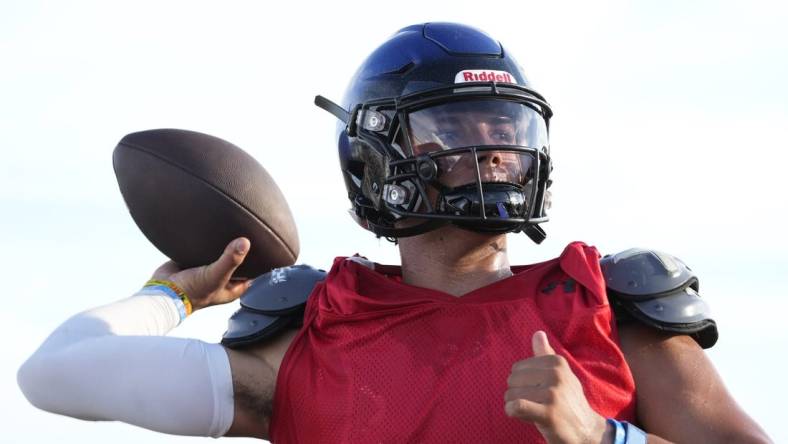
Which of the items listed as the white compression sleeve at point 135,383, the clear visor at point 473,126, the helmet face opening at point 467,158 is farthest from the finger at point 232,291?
the clear visor at point 473,126

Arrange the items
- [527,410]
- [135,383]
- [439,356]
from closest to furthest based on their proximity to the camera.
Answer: [527,410]
[439,356]
[135,383]

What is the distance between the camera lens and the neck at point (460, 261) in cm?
369

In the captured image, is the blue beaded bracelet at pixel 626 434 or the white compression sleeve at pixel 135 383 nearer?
the blue beaded bracelet at pixel 626 434

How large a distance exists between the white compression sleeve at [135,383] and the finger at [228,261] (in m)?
0.33

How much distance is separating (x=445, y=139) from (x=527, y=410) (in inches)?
41.7

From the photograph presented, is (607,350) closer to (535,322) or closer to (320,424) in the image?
(535,322)

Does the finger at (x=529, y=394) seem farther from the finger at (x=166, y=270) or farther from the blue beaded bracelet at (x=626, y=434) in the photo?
the finger at (x=166, y=270)

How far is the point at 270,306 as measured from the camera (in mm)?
3666

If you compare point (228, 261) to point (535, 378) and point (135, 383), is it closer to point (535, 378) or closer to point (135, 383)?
point (135, 383)

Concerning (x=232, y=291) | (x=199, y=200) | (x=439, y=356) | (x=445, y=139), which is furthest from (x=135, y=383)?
(x=445, y=139)

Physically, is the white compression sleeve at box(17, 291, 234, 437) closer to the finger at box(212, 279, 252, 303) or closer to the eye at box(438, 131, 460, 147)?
the finger at box(212, 279, 252, 303)

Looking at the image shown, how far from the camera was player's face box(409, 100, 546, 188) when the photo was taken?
139 inches

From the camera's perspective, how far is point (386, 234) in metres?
3.86

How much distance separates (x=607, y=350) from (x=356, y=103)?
120 cm
